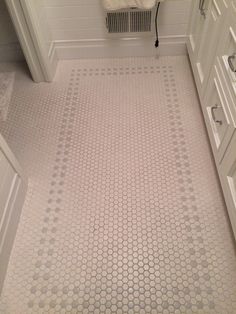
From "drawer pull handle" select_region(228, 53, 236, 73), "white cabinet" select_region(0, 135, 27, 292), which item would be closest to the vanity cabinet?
"drawer pull handle" select_region(228, 53, 236, 73)

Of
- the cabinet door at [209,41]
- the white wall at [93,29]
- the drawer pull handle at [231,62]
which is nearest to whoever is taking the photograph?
the drawer pull handle at [231,62]

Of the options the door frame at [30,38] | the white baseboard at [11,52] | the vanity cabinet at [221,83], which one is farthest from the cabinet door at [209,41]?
the white baseboard at [11,52]

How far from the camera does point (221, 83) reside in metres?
1.11

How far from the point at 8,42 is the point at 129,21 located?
88cm

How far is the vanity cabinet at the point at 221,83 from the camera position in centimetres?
100

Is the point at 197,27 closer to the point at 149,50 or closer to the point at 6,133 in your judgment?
the point at 149,50

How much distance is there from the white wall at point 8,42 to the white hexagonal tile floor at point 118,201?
24 cm

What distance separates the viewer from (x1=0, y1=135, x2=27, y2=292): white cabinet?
1.04 metres

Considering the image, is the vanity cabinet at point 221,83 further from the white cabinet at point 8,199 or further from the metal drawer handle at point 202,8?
the white cabinet at point 8,199

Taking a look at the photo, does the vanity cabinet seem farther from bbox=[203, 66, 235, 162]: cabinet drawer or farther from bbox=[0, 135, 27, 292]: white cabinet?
bbox=[0, 135, 27, 292]: white cabinet

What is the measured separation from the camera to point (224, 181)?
111 centimetres

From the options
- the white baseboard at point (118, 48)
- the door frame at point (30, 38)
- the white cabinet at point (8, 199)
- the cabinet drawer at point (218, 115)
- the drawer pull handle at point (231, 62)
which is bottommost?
the white cabinet at point (8, 199)

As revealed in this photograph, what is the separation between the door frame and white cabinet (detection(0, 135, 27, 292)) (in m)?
0.78

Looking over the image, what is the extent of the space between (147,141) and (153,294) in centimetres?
76
